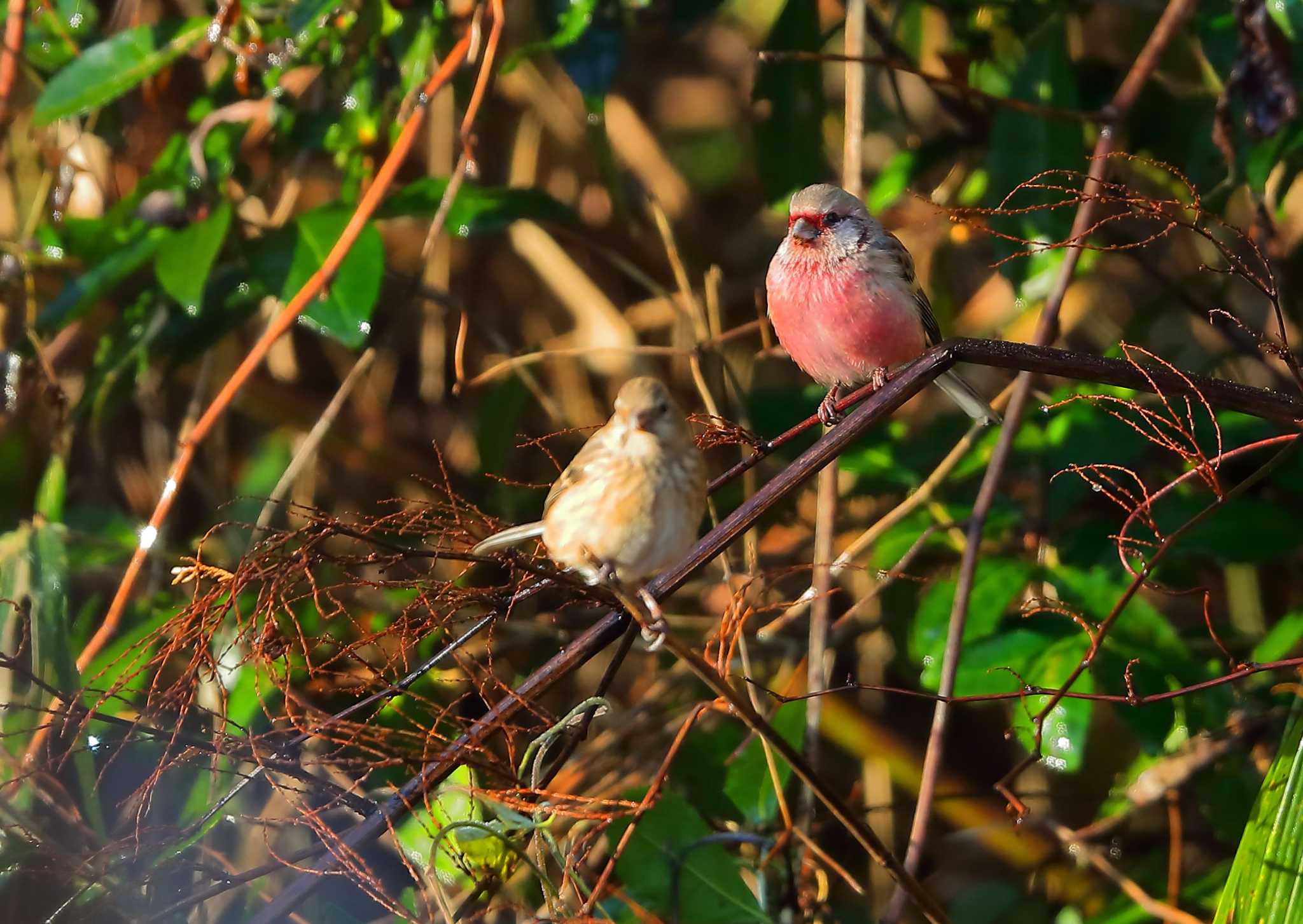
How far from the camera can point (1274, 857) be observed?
246 cm

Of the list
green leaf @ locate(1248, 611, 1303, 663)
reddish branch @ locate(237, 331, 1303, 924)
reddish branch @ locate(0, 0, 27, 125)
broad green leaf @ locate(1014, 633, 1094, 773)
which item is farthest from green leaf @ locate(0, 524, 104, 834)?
green leaf @ locate(1248, 611, 1303, 663)

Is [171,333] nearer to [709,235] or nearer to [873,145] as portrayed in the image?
[709,235]

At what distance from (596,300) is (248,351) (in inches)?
61.6

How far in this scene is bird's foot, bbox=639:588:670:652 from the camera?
1.80m

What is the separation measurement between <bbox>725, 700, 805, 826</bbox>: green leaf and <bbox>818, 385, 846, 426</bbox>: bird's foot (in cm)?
83

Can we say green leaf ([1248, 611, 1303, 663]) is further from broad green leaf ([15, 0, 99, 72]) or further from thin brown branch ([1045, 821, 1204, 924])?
broad green leaf ([15, 0, 99, 72])

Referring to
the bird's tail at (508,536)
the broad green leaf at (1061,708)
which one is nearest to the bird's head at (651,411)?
the bird's tail at (508,536)

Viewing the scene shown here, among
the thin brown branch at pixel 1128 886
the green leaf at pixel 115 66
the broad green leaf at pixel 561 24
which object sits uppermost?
the broad green leaf at pixel 561 24

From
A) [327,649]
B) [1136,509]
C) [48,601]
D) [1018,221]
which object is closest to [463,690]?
[327,649]

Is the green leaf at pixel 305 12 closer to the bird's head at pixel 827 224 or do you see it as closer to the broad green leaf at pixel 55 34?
the broad green leaf at pixel 55 34

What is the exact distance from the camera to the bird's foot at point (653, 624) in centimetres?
180

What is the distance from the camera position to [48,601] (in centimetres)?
332

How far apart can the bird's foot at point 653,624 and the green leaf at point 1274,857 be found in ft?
4.36

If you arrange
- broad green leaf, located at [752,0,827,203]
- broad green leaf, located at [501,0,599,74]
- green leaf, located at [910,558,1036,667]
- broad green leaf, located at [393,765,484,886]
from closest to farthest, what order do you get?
broad green leaf, located at [393,765,484,886] → green leaf, located at [910,558,1036,667] → broad green leaf, located at [501,0,599,74] → broad green leaf, located at [752,0,827,203]
